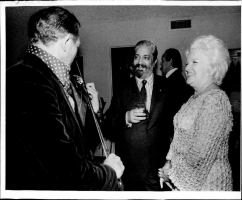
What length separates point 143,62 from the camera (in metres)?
1.14

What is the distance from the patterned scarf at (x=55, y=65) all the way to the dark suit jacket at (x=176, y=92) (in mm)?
486

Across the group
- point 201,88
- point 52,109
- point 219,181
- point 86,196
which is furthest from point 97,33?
point 219,181

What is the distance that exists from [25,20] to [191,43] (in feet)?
2.60

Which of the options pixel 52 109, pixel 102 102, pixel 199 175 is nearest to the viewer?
pixel 52 109

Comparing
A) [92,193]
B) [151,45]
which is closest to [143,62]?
[151,45]

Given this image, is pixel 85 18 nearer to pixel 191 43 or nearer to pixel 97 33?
pixel 97 33

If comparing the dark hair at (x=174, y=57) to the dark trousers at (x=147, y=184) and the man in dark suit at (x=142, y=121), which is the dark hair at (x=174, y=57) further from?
the dark trousers at (x=147, y=184)

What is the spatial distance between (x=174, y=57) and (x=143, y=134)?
1.33 feet

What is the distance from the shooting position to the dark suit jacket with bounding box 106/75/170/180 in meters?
1.13

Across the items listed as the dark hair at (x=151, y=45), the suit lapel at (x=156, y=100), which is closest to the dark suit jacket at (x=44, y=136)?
the suit lapel at (x=156, y=100)

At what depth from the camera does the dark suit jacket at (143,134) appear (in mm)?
1133

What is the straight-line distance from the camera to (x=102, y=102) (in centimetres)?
113

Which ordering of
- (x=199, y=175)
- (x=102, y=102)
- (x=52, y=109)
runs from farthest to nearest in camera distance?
(x=102, y=102) < (x=199, y=175) < (x=52, y=109)

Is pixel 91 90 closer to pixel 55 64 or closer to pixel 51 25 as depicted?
pixel 55 64
